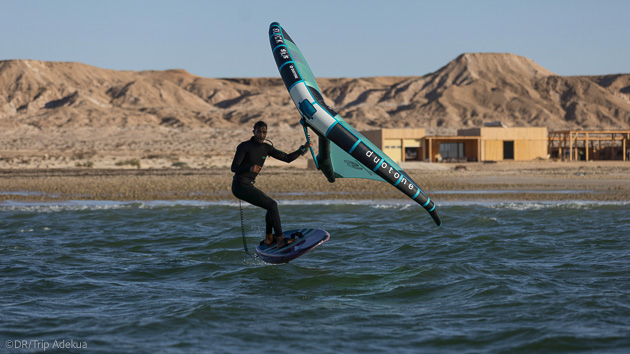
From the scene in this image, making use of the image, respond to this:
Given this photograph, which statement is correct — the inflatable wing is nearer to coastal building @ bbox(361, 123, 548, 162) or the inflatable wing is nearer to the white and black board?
the white and black board

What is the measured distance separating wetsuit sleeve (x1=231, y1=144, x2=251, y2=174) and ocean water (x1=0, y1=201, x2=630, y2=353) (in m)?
1.72

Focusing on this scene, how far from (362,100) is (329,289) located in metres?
160

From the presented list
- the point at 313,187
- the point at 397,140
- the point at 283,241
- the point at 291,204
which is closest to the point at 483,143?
the point at 397,140

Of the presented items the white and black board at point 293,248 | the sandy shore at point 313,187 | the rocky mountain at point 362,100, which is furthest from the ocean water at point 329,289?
the rocky mountain at point 362,100

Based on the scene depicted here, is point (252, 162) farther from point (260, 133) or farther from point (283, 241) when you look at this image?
point (283, 241)

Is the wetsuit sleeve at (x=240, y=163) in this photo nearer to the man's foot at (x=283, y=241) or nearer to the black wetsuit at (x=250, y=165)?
the black wetsuit at (x=250, y=165)

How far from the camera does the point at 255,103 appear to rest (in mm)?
150125

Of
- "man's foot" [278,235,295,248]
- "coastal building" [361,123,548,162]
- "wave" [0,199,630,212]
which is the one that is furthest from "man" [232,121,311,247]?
"coastal building" [361,123,548,162]

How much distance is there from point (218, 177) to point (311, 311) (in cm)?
2846

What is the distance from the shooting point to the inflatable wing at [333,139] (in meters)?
9.99

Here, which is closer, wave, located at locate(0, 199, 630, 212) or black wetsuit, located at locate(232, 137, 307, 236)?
black wetsuit, located at locate(232, 137, 307, 236)

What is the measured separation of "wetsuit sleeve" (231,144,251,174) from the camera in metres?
10.4

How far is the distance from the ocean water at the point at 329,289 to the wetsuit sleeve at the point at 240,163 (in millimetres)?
1721

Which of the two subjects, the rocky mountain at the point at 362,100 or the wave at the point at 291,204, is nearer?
the wave at the point at 291,204
